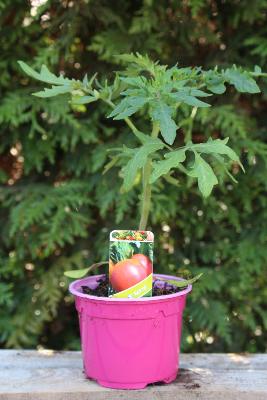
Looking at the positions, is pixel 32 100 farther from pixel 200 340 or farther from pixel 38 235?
pixel 200 340

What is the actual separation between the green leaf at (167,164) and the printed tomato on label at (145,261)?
0.20 meters

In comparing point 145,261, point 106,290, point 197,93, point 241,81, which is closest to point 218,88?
point 241,81

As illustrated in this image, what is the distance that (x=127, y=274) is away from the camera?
1.11 metres

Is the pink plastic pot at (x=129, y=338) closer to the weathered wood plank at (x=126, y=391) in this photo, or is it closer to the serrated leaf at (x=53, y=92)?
the weathered wood plank at (x=126, y=391)

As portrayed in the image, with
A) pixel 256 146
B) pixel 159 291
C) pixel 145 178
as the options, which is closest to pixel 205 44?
pixel 256 146

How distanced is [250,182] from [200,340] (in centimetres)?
55

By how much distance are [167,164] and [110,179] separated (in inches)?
27.6

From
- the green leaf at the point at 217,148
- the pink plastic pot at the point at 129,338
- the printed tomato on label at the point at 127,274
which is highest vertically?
the green leaf at the point at 217,148

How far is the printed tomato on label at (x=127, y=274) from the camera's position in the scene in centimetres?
111

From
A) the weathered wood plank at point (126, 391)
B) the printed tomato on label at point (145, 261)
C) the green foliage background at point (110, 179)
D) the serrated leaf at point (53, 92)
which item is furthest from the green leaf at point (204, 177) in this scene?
the green foliage background at point (110, 179)

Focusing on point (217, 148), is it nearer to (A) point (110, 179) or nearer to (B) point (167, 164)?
(B) point (167, 164)

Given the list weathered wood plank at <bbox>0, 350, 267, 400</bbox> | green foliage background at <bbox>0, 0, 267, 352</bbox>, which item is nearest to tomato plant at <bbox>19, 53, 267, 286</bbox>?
weathered wood plank at <bbox>0, 350, 267, 400</bbox>

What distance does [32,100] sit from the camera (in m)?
1.65

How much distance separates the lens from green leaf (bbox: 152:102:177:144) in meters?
0.97
